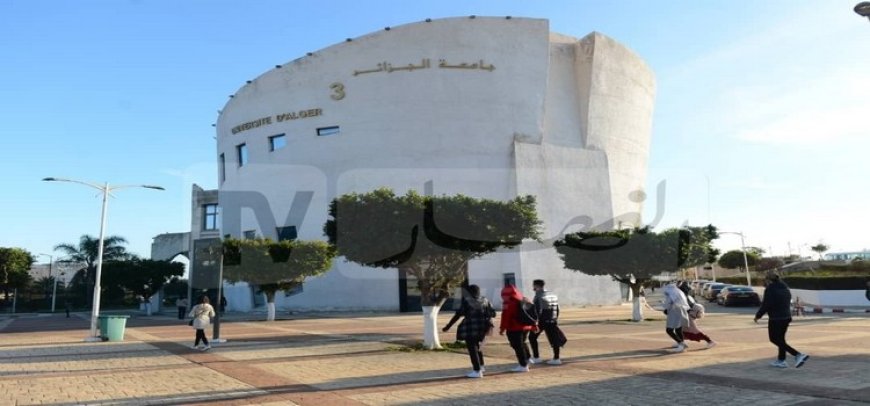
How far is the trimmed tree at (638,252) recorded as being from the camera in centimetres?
2462

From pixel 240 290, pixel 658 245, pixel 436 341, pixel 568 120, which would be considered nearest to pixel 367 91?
pixel 568 120

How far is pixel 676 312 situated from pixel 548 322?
3212 mm

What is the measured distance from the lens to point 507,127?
3966cm

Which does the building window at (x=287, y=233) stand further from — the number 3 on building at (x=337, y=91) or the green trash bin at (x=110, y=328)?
the green trash bin at (x=110, y=328)

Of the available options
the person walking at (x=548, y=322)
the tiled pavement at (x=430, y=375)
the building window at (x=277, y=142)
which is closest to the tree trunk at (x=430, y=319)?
the tiled pavement at (x=430, y=375)

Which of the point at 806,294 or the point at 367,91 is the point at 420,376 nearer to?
the point at 367,91

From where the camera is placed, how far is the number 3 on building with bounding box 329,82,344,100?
4072cm

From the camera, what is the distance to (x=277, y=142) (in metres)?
43.7

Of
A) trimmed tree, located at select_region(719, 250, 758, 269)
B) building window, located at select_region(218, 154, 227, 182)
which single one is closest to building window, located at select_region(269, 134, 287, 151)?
building window, located at select_region(218, 154, 227, 182)

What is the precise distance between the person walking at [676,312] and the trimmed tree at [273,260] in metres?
19.9

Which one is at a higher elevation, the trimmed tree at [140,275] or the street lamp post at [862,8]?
the street lamp post at [862,8]

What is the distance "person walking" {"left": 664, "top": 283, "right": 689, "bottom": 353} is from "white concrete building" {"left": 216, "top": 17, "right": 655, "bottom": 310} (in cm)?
2520

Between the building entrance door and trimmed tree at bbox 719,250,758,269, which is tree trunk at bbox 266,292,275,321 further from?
trimmed tree at bbox 719,250,758,269

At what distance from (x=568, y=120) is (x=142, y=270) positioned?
3601 centimetres
